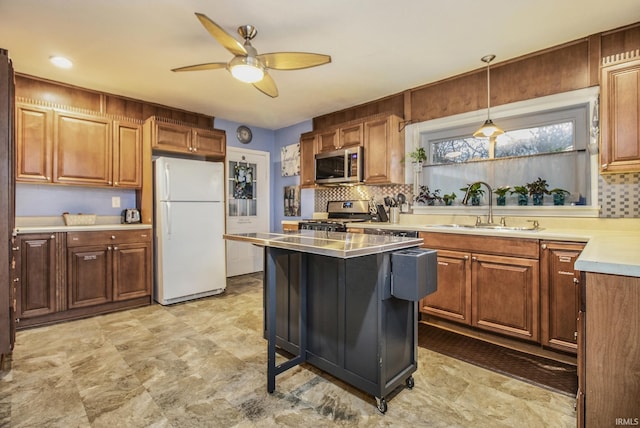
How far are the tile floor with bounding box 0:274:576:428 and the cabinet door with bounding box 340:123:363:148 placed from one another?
8.26ft

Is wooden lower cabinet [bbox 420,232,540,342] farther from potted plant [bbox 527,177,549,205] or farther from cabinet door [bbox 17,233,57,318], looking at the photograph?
cabinet door [bbox 17,233,57,318]

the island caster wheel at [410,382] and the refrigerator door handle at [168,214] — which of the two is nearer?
the island caster wheel at [410,382]

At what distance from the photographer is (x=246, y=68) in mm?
2244

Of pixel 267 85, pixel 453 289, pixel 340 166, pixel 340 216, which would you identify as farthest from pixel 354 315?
pixel 340 216

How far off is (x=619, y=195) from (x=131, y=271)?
4.71 metres

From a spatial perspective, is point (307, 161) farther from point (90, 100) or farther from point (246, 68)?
point (90, 100)

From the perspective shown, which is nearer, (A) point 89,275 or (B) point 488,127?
(B) point 488,127

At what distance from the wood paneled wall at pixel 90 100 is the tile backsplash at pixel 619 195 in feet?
15.6

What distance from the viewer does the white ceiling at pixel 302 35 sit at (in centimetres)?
218

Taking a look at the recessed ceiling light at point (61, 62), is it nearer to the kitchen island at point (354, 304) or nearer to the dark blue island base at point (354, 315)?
the kitchen island at point (354, 304)

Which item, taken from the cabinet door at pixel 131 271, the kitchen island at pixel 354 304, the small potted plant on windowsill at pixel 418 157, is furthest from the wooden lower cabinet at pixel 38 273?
the small potted plant on windowsill at pixel 418 157

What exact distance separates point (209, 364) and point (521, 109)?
11.3ft

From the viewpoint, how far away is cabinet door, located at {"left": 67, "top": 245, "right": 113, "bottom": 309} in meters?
3.21

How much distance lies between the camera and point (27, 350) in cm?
249
